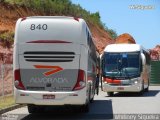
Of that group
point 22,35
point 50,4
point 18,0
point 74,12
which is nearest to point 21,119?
point 22,35

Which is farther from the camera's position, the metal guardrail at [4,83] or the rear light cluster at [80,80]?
the metal guardrail at [4,83]

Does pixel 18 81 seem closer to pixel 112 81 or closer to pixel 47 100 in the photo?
pixel 47 100

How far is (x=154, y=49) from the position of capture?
11094cm

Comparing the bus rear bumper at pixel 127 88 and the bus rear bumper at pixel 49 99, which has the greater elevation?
the bus rear bumper at pixel 49 99

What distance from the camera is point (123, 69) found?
3152cm

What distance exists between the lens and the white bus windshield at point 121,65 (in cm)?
3142

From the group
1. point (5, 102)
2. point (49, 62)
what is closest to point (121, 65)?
point (5, 102)

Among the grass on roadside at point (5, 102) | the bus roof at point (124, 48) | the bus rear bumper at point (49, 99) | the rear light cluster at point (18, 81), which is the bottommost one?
the grass on roadside at point (5, 102)

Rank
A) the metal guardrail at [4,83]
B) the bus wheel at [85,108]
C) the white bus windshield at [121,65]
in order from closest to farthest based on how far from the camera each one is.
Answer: the bus wheel at [85,108], the metal guardrail at [4,83], the white bus windshield at [121,65]

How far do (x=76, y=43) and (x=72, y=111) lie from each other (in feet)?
13.8

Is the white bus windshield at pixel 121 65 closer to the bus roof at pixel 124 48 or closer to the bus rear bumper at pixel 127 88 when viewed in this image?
the bus roof at pixel 124 48

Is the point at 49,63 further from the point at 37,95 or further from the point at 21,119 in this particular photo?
the point at 21,119

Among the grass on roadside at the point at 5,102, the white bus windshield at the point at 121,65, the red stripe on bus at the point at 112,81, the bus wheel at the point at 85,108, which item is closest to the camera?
the bus wheel at the point at 85,108

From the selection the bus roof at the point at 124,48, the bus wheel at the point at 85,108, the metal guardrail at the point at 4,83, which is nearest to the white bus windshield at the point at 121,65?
the bus roof at the point at 124,48
